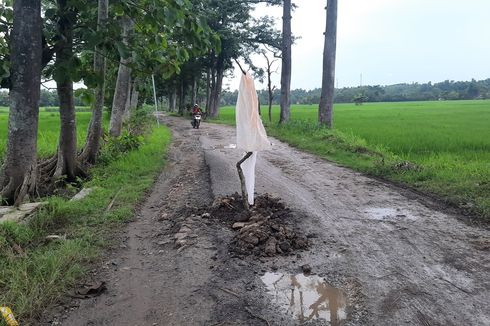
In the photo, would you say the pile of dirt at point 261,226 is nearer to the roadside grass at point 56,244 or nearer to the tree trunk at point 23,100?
the roadside grass at point 56,244

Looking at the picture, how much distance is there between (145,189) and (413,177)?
15.7 ft

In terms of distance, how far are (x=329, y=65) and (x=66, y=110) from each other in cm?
1078

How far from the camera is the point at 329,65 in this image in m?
16.1

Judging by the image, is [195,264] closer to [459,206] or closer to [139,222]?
[139,222]

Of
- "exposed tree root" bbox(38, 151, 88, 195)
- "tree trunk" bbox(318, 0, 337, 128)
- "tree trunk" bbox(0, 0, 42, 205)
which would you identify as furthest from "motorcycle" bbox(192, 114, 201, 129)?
"tree trunk" bbox(0, 0, 42, 205)

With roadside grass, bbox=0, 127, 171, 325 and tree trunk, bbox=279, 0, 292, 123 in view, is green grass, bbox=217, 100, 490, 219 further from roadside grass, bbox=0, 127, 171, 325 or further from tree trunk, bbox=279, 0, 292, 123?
roadside grass, bbox=0, 127, 171, 325

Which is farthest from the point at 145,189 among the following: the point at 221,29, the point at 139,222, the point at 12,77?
the point at 221,29

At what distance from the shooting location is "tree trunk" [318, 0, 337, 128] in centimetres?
1570

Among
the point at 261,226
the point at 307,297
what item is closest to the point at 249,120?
the point at 261,226

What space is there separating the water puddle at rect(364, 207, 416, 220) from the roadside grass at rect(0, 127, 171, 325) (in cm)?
328

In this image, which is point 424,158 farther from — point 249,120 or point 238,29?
point 238,29

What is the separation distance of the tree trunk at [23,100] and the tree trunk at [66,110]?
466mm

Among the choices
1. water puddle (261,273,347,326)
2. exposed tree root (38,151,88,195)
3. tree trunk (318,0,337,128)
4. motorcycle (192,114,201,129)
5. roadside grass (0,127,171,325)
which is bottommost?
water puddle (261,273,347,326)

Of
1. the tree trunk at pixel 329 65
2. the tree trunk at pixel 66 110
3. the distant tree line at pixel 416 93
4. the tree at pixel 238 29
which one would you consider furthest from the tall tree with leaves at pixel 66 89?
the distant tree line at pixel 416 93
